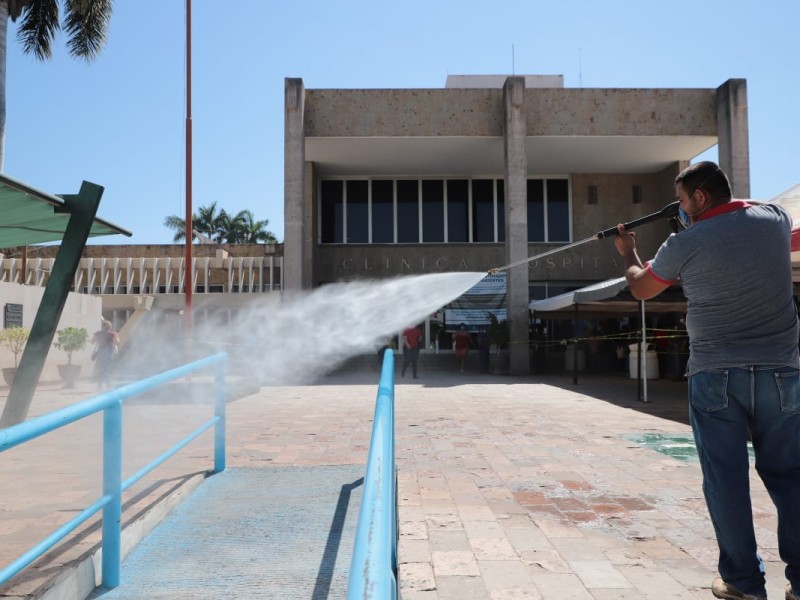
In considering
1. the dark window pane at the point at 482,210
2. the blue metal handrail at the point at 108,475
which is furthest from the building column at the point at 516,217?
the blue metal handrail at the point at 108,475

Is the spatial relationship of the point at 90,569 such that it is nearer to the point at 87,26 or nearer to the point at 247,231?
the point at 87,26

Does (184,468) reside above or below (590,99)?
below

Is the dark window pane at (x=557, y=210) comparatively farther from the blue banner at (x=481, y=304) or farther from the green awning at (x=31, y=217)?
the green awning at (x=31, y=217)

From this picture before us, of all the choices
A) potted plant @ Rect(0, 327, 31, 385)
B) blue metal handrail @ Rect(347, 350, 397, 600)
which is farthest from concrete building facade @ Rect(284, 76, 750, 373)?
blue metal handrail @ Rect(347, 350, 397, 600)

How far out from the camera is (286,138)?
20438 millimetres

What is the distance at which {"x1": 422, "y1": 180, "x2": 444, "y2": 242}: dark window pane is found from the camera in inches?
996

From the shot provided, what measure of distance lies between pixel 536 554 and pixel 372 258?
70.4 feet

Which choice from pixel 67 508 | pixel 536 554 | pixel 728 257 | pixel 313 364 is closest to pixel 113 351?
pixel 313 364

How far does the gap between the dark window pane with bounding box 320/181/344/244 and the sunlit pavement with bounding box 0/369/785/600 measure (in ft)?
47.4

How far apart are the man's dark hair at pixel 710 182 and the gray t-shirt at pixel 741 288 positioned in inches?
3.3

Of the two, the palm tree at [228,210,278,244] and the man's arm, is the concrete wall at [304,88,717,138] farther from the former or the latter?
the palm tree at [228,210,278,244]

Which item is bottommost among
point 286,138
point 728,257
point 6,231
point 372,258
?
point 728,257

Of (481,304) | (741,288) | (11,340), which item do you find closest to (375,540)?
(741,288)

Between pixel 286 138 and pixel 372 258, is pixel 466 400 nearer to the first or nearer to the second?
pixel 286 138
